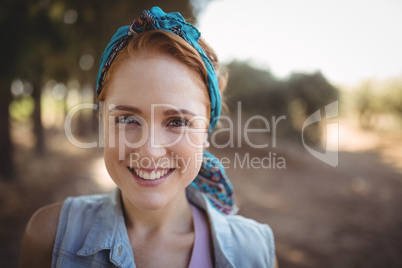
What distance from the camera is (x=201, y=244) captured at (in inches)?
57.1

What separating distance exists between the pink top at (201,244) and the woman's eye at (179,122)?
622 millimetres

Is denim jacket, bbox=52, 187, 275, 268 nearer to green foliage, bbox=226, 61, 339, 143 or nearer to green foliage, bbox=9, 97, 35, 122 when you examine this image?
green foliage, bbox=9, 97, 35, 122

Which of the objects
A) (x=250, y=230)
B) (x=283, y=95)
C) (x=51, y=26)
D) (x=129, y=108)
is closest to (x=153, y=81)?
(x=129, y=108)

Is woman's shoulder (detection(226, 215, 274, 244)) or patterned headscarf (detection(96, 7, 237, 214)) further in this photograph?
woman's shoulder (detection(226, 215, 274, 244))

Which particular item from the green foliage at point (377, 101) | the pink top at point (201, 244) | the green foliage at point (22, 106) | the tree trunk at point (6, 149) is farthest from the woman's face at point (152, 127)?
the green foliage at point (377, 101)

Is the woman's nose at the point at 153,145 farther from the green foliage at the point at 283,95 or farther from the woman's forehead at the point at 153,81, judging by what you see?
the green foliage at the point at 283,95

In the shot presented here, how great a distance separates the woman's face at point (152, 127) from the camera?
120 cm

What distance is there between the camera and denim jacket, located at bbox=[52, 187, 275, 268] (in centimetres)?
129

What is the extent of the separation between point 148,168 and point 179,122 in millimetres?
284

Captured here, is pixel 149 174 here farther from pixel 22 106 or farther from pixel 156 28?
pixel 22 106

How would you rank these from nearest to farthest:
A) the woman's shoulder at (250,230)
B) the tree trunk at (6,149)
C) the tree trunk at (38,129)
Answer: the woman's shoulder at (250,230) → the tree trunk at (6,149) → the tree trunk at (38,129)

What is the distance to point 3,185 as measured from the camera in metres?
5.78

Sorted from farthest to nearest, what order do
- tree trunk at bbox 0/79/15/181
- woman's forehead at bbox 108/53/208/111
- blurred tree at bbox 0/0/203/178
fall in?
1. tree trunk at bbox 0/79/15/181
2. blurred tree at bbox 0/0/203/178
3. woman's forehead at bbox 108/53/208/111

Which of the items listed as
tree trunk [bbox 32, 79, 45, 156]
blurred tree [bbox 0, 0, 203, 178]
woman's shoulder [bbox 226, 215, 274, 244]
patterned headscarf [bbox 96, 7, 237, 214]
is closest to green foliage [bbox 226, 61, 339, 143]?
blurred tree [bbox 0, 0, 203, 178]
